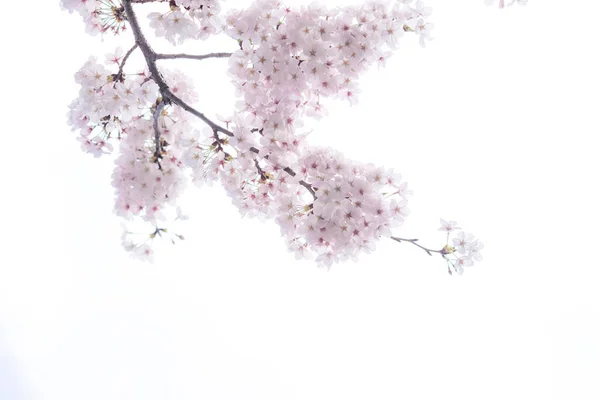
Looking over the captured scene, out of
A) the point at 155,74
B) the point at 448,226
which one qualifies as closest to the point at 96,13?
the point at 155,74

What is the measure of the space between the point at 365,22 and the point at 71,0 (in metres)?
3.21

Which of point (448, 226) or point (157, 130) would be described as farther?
point (157, 130)

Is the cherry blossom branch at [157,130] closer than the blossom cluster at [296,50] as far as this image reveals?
No

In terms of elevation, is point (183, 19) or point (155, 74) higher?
point (183, 19)

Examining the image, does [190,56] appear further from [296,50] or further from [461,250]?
[461,250]

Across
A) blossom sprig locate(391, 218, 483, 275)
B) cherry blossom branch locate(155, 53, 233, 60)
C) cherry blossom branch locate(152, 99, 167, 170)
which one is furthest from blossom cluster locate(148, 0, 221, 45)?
blossom sprig locate(391, 218, 483, 275)

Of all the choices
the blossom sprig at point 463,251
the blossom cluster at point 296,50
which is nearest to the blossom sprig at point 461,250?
the blossom sprig at point 463,251

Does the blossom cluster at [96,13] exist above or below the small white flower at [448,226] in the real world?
above

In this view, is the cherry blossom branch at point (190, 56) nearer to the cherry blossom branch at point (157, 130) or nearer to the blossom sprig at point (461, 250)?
the cherry blossom branch at point (157, 130)

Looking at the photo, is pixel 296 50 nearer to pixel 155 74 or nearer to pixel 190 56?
pixel 190 56

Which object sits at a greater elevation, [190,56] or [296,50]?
[296,50]

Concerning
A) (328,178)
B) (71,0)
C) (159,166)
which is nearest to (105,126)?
(159,166)

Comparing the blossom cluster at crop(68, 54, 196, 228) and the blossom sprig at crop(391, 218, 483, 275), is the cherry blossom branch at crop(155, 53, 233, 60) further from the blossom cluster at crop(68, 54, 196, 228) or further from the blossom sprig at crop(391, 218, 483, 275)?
the blossom sprig at crop(391, 218, 483, 275)

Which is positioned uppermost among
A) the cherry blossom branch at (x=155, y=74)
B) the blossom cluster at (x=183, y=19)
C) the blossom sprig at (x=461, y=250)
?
the blossom cluster at (x=183, y=19)
